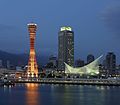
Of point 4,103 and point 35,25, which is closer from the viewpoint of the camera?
point 4,103

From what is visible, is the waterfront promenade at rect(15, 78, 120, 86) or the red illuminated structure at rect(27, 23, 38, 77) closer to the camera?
the red illuminated structure at rect(27, 23, 38, 77)

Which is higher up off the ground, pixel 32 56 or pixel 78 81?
pixel 32 56

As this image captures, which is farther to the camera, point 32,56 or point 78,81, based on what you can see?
point 78,81

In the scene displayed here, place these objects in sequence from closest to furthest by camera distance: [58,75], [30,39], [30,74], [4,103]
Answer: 1. [4,103]
2. [30,39]
3. [30,74]
4. [58,75]

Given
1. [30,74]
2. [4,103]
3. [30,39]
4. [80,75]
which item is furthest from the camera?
[80,75]

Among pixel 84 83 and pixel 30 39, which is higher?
pixel 30 39

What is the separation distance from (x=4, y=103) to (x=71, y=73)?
2055 inches

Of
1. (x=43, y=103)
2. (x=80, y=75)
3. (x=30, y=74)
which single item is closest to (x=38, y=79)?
(x=30, y=74)

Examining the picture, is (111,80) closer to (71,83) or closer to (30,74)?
(71,83)

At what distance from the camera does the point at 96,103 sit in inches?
1321

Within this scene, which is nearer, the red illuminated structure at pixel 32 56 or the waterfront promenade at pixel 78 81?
the red illuminated structure at pixel 32 56

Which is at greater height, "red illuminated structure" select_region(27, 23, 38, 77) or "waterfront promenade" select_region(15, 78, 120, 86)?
"red illuminated structure" select_region(27, 23, 38, 77)

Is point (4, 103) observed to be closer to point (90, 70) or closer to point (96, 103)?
point (96, 103)

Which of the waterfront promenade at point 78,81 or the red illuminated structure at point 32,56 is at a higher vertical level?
the red illuminated structure at point 32,56
